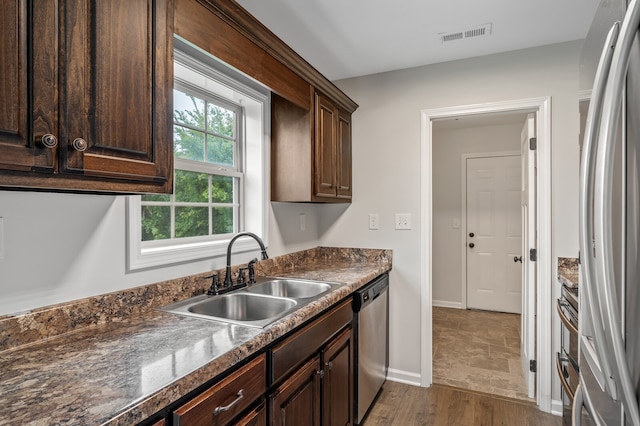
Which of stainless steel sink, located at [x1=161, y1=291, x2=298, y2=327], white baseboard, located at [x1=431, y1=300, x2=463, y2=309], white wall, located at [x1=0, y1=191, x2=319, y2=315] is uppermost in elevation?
white wall, located at [x1=0, y1=191, x2=319, y2=315]

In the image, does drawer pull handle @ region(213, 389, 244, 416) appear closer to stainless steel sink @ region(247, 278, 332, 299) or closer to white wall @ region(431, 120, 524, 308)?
stainless steel sink @ region(247, 278, 332, 299)

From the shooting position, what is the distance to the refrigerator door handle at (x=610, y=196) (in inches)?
26.7

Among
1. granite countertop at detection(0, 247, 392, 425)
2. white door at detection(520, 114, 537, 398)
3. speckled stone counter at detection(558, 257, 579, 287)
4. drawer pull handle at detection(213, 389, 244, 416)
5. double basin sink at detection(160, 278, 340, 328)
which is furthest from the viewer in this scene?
white door at detection(520, 114, 537, 398)

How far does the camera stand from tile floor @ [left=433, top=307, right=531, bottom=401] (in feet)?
9.10

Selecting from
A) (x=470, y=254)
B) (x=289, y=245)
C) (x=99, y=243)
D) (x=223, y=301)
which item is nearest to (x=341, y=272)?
(x=289, y=245)

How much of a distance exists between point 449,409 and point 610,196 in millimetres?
2176

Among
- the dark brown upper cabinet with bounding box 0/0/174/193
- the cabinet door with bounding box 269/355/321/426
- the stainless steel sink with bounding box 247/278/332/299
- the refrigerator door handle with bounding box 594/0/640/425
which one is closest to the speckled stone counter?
the stainless steel sink with bounding box 247/278/332/299

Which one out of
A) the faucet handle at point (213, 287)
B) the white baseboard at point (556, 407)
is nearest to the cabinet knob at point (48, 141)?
the faucet handle at point (213, 287)

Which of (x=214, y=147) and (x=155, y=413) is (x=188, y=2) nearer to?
(x=214, y=147)

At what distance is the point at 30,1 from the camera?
2.72ft

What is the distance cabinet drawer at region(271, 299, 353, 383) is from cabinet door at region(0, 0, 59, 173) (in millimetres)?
929

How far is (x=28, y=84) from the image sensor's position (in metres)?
0.84

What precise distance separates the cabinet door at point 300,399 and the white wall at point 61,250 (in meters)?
0.73

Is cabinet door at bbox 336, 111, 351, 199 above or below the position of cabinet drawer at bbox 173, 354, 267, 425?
above
